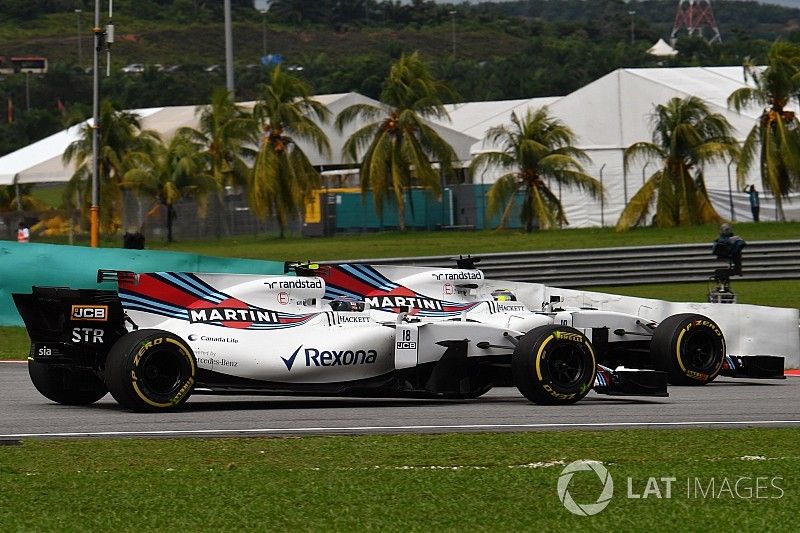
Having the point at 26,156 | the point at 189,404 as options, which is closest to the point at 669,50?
the point at 26,156

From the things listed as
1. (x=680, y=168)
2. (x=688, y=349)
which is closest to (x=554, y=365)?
(x=688, y=349)

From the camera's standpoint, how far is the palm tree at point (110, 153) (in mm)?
58188

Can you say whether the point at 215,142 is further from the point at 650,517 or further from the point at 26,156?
the point at 650,517

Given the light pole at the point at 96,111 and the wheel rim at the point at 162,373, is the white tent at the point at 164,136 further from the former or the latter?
the wheel rim at the point at 162,373

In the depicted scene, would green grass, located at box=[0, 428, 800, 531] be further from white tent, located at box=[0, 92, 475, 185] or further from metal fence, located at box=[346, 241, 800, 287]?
white tent, located at box=[0, 92, 475, 185]

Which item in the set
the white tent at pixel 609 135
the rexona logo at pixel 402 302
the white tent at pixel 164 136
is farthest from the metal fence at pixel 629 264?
the white tent at pixel 164 136

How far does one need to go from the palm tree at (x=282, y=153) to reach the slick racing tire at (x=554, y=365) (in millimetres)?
41484

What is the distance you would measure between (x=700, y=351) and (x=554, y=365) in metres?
2.39

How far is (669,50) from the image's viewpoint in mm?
178625

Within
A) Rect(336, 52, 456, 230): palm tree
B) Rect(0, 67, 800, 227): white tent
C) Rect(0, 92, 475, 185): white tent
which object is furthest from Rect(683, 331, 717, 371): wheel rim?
Rect(0, 92, 475, 185): white tent

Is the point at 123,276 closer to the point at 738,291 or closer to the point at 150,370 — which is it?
the point at 150,370

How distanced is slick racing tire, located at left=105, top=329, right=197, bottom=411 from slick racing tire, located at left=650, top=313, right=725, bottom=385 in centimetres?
482

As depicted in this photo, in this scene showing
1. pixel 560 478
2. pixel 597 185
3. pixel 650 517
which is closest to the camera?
pixel 650 517

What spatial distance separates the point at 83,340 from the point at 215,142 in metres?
47.2
